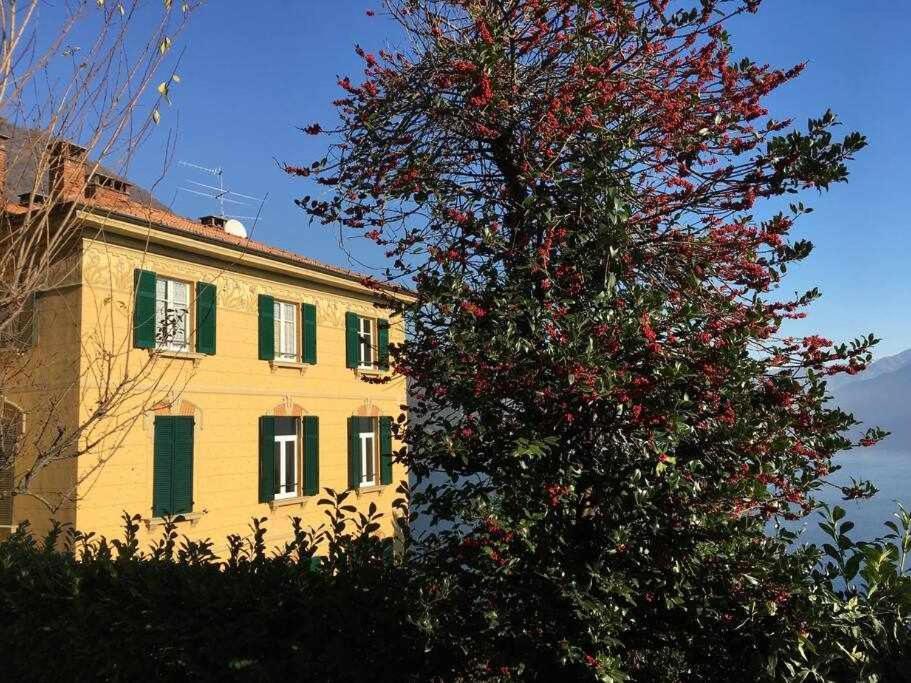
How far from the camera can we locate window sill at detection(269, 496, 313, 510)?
15086 millimetres

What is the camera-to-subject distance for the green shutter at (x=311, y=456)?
52.0 ft

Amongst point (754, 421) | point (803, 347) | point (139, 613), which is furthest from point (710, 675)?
point (139, 613)

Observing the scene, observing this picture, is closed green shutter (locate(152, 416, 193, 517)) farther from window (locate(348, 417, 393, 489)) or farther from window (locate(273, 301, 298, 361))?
window (locate(348, 417, 393, 489))

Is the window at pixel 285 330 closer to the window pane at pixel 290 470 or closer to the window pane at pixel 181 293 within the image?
the window pane at pixel 290 470

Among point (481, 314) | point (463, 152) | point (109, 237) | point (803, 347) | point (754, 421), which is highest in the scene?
point (109, 237)

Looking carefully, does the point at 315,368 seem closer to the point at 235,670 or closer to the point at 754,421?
the point at 235,670

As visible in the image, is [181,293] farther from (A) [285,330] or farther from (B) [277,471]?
(B) [277,471]

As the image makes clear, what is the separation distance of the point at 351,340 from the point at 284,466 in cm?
388

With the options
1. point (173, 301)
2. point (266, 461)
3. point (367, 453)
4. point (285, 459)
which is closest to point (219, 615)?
point (173, 301)

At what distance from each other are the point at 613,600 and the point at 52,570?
463cm

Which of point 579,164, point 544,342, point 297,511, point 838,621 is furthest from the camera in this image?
point 297,511

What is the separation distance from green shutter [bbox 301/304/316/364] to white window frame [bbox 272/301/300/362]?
152 mm

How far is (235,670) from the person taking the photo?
165 inches

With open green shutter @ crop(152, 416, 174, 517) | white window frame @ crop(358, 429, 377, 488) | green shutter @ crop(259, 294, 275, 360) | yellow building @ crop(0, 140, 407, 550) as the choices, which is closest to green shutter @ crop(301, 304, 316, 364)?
yellow building @ crop(0, 140, 407, 550)
